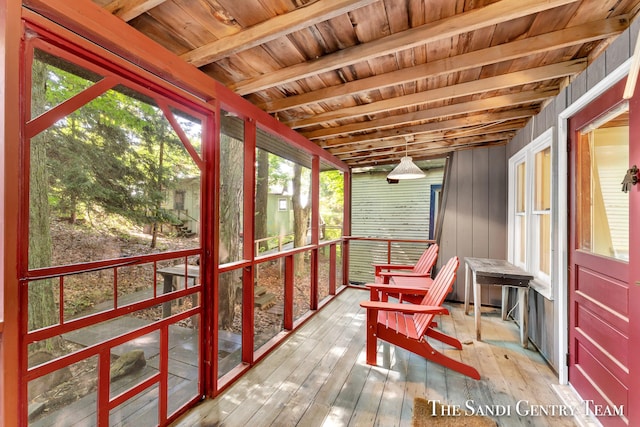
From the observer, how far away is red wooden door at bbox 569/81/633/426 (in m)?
1.53

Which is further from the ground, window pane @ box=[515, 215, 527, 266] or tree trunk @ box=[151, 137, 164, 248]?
tree trunk @ box=[151, 137, 164, 248]

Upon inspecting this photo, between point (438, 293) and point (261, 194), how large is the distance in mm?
4062

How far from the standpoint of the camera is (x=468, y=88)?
2.22 m

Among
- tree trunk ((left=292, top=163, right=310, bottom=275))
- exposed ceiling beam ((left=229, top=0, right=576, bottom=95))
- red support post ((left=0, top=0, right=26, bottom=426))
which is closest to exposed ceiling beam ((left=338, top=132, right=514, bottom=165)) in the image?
tree trunk ((left=292, top=163, right=310, bottom=275))

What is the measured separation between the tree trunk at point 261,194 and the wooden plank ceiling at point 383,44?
9.74ft

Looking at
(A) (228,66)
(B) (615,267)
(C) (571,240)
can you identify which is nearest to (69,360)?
(A) (228,66)

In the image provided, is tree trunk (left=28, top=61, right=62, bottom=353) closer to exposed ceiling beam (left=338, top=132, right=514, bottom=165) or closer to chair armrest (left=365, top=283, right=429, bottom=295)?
chair armrest (left=365, top=283, right=429, bottom=295)

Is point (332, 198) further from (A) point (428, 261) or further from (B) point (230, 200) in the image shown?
(A) point (428, 261)

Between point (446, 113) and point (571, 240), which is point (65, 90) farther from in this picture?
point (571, 240)

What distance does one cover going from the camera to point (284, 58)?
1.85 metres

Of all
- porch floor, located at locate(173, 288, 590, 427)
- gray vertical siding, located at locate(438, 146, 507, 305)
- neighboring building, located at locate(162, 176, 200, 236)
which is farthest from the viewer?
gray vertical siding, located at locate(438, 146, 507, 305)

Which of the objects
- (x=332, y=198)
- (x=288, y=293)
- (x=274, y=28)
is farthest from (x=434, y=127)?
(x=332, y=198)

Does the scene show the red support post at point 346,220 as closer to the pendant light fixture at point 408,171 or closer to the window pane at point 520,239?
the pendant light fixture at point 408,171

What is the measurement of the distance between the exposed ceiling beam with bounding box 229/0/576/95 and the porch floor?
2385 millimetres
